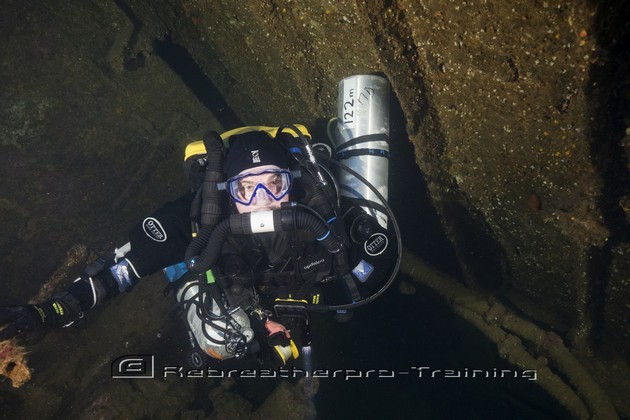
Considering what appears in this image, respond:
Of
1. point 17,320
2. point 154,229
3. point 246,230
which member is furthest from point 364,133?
point 17,320

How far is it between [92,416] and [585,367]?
5204mm

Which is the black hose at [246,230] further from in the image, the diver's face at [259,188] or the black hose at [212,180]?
the diver's face at [259,188]

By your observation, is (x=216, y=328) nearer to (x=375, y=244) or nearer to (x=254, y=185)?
(x=254, y=185)

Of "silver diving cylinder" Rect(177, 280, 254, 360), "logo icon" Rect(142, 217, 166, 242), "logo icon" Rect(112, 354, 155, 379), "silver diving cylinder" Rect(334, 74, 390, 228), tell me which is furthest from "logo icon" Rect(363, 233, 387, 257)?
"logo icon" Rect(112, 354, 155, 379)

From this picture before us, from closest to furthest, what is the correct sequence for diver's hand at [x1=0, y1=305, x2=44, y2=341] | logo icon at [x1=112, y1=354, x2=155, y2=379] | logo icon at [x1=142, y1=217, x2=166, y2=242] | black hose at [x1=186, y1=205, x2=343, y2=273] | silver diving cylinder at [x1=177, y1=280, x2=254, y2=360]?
black hose at [x1=186, y1=205, x2=343, y2=273] < diver's hand at [x1=0, y1=305, x2=44, y2=341] < silver diving cylinder at [x1=177, y1=280, x2=254, y2=360] < logo icon at [x1=142, y1=217, x2=166, y2=242] < logo icon at [x1=112, y1=354, x2=155, y2=379]

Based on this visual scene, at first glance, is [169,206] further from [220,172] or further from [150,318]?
[150,318]

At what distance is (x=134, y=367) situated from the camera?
4289mm

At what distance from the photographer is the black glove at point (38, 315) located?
335 centimetres

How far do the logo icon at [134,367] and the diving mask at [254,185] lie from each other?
2.49 metres

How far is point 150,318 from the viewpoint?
4.75 metres

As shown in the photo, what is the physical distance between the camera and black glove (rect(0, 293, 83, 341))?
3354mm

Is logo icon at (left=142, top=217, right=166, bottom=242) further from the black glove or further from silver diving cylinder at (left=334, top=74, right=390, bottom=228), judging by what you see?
silver diving cylinder at (left=334, top=74, right=390, bottom=228)

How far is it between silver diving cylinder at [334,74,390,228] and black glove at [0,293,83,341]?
10.3 feet

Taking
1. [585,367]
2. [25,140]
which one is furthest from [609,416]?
[25,140]
